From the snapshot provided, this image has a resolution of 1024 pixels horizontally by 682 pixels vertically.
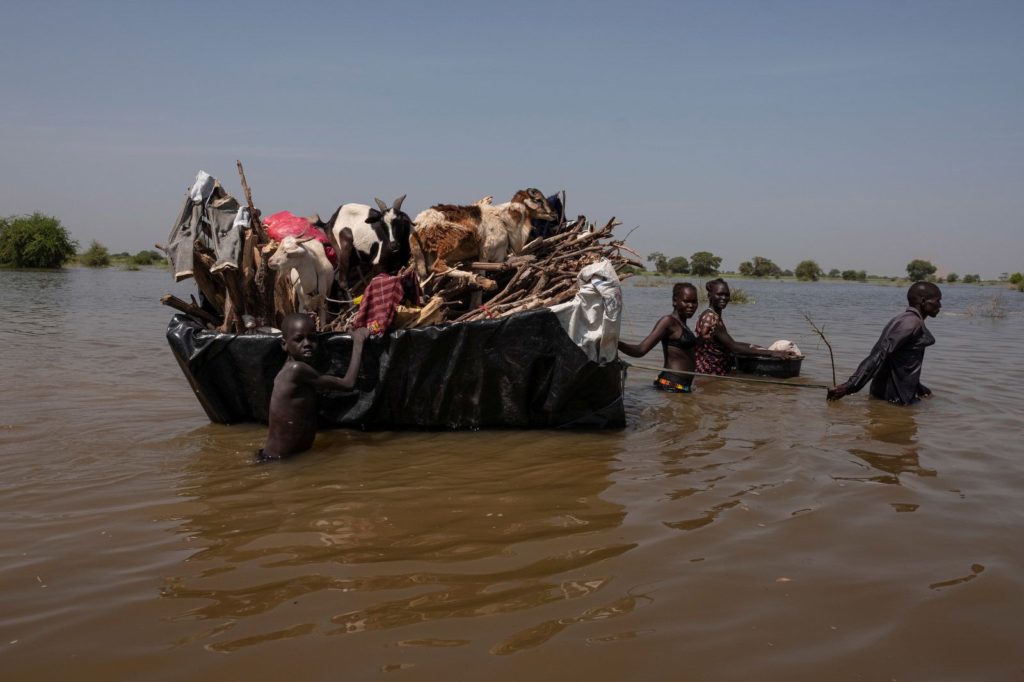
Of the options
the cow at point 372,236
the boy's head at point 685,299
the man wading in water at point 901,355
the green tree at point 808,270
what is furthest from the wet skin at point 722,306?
the green tree at point 808,270

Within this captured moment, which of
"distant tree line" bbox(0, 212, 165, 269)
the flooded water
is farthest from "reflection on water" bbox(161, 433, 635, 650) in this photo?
"distant tree line" bbox(0, 212, 165, 269)

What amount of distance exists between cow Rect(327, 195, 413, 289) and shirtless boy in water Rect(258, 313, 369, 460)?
0.82 meters

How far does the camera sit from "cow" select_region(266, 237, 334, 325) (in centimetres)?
487

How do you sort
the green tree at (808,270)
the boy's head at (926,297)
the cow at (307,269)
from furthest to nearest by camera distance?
the green tree at (808,270)
the boy's head at (926,297)
the cow at (307,269)

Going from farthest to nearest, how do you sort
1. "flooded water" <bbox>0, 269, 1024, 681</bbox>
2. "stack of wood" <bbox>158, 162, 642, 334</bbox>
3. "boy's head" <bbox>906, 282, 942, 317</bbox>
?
1. "boy's head" <bbox>906, 282, 942, 317</bbox>
2. "stack of wood" <bbox>158, 162, 642, 334</bbox>
3. "flooded water" <bbox>0, 269, 1024, 681</bbox>

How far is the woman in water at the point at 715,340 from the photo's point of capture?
7.02m

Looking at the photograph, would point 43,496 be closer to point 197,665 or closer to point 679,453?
point 197,665

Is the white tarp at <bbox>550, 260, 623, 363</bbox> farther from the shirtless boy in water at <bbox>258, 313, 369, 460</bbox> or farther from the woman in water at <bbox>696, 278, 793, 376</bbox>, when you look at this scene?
the woman in water at <bbox>696, 278, 793, 376</bbox>

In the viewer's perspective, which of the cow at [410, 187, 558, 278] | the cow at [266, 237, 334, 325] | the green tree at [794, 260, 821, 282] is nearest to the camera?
the cow at [266, 237, 334, 325]

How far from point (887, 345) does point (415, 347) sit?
13.1 feet

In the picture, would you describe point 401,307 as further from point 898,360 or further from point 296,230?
point 898,360

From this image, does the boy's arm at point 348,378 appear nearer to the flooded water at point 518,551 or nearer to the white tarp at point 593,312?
the flooded water at point 518,551

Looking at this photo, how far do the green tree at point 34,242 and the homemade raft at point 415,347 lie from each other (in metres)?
40.6

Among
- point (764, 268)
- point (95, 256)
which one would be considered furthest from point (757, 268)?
point (95, 256)
